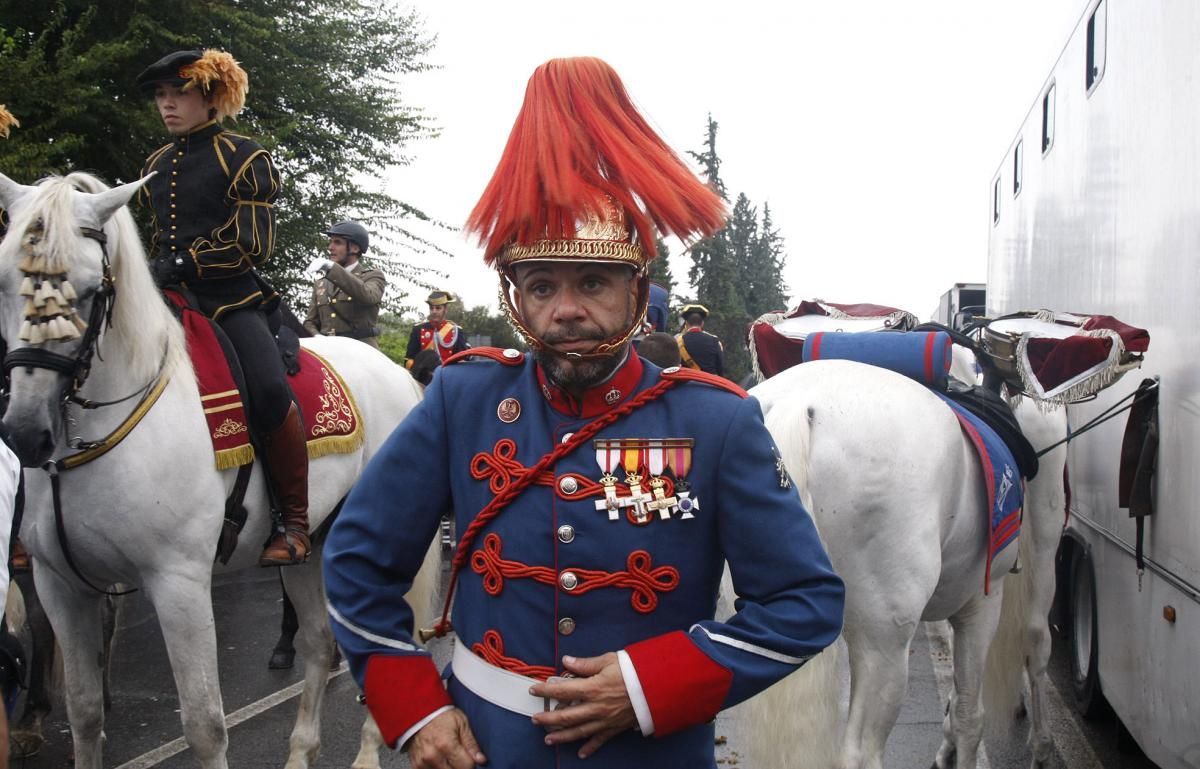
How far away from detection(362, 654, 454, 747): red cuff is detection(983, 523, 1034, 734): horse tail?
418cm

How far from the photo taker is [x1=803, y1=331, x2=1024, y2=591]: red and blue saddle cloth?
425cm

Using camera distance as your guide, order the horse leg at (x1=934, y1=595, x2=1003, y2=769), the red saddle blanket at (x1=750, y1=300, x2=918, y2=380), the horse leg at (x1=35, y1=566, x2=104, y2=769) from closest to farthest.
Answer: the horse leg at (x1=35, y1=566, x2=104, y2=769) → the horse leg at (x1=934, y1=595, x2=1003, y2=769) → the red saddle blanket at (x1=750, y1=300, x2=918, y2=380)

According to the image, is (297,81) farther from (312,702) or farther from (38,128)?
(312,702)

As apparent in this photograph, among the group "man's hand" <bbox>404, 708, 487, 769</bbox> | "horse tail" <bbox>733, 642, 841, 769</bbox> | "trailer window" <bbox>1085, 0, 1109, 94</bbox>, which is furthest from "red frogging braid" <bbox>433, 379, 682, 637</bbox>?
"trailer window" <bbox>1085, 0, 1109, 94</bbox>

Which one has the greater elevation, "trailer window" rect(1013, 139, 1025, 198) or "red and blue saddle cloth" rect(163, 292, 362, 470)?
"trailer window" rect(1013, 139, 1025, 198)

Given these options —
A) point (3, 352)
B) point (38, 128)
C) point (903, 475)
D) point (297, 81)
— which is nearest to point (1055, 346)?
point (903, 475)

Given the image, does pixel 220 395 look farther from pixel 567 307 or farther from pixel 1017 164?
pixel 1017 164

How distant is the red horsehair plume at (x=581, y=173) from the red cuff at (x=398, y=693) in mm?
795

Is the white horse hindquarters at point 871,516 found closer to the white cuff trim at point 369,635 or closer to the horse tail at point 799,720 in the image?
the horse tail at point 799,720

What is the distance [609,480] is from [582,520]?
0.09 meters

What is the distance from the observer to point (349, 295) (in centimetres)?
838

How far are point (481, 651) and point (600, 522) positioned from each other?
0.34 metres

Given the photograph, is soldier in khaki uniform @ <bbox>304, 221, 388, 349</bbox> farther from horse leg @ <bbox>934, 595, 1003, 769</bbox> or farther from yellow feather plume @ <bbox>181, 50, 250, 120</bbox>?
horse leg @ <bbox>934, 595, 1003, 769</bbox>

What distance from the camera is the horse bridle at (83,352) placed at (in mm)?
3682
